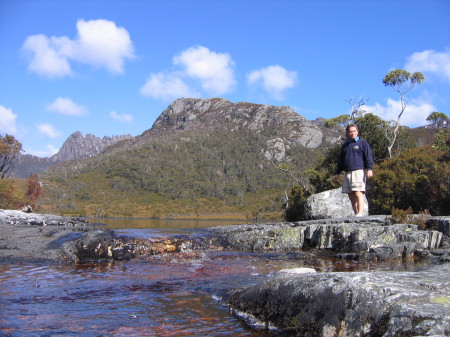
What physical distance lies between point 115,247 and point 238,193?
115570 mm

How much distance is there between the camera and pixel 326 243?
1648 centimetres

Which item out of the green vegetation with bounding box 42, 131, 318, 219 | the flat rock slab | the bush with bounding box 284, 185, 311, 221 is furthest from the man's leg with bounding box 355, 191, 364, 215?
the green vegetation with bounding box 42, 131, 318, 219

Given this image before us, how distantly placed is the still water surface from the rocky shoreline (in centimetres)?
64

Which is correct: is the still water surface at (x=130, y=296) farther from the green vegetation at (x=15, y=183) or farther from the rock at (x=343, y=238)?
the green vegetation at (x=15, y=183)

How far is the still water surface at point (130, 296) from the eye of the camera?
5.65 meters

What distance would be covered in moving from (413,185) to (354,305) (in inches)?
828

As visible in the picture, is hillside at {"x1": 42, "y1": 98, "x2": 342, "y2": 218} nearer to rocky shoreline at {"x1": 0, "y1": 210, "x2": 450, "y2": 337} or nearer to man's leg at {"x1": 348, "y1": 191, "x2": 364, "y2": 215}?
rocky shoreline at {"x1": 0, "y1": 210, "x2": 450, "y2": 337}

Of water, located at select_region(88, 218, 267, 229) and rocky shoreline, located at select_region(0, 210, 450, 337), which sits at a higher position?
rocky shoreline, located at select_region(0, 210, 450, 337)

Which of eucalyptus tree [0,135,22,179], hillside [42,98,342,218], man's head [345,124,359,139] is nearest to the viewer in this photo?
man's head [345,124,359,139]

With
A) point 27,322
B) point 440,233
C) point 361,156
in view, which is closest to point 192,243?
point 361,156

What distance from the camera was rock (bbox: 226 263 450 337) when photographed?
419 centimetres

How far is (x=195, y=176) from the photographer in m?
143

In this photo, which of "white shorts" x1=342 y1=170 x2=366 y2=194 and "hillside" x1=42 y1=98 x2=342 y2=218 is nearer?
"white shorts" x1=342 y1=170 x2=366 y2=194

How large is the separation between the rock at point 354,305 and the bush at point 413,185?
17.2m
